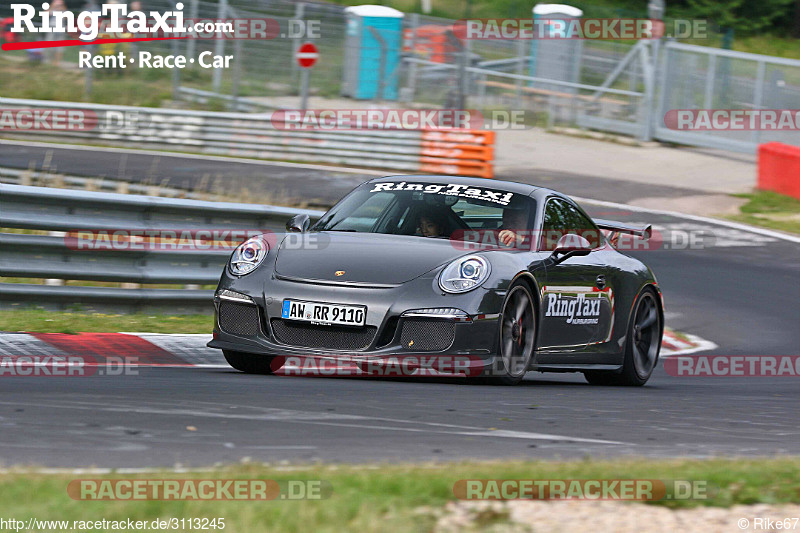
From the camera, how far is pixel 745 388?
912 cm

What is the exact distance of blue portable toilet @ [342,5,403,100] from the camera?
2955 cm

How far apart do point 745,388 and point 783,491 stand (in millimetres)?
4941

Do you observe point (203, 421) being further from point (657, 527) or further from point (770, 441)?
point (770, 441)

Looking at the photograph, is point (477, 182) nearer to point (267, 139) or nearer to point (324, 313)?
point (324, 313)

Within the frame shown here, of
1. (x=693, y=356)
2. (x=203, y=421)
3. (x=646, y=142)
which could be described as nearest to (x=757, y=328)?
(x=693, y=356)

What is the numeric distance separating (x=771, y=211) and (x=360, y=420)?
52.2 ft

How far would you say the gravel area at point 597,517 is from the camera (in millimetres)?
3652

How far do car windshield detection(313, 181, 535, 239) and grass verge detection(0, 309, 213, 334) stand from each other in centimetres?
176

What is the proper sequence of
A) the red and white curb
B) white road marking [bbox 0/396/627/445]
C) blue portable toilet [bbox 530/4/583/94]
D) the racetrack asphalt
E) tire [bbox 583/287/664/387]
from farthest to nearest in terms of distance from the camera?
blue portable toilet [bbox 530/4/583/94] → tire [bbox 583/287/664/387] → the red and white curb → white road marking [bbox 0/396/627/445] → the racetrack asphalt
